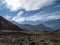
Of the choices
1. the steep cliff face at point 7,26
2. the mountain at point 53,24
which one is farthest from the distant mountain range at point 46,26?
the steep cliff face at point 7,26

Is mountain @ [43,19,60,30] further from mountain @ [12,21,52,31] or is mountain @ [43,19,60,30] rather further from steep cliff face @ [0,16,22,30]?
steep cliff face @ [0,16,22,30]

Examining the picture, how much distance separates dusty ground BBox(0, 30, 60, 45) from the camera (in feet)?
15.7

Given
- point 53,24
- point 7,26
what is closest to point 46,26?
point 53,24

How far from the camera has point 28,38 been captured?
15.8ft

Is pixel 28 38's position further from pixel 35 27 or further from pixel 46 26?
pixel 46 26

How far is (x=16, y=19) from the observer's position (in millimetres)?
4934

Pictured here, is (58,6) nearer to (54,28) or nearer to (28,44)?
(54,28)

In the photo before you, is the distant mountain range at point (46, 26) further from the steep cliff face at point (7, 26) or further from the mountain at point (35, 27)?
the steep cliff face at point (7, 26)

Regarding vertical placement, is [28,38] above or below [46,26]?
below

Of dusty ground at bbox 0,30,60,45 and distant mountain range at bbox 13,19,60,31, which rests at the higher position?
distant mountain range at bbox 13,19,60,31

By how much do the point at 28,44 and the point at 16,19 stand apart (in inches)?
24.4

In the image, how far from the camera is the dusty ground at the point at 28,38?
4.77 m

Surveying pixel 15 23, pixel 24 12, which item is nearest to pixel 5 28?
pixel 15 23

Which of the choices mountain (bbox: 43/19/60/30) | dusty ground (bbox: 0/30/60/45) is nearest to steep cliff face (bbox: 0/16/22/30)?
dusty ground (bbox: 0/30/60/45)
